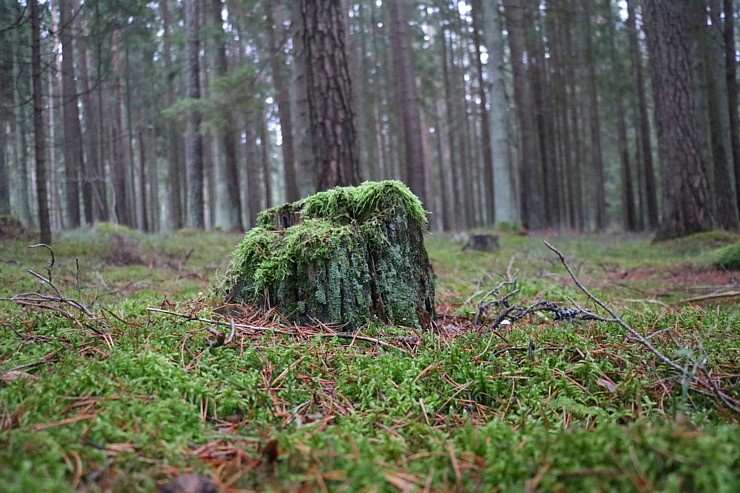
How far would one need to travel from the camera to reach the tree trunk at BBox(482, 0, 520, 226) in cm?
1468

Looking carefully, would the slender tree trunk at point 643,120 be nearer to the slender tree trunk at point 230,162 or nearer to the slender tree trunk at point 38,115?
the slender tree trunk at point 230,162

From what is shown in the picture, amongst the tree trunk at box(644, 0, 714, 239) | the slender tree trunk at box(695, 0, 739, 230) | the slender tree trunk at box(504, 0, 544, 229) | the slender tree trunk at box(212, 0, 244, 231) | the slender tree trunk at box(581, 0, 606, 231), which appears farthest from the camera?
the slender tree trunk at box(581, 0, 606, 231)

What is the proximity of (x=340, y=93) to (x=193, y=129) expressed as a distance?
35.6ft

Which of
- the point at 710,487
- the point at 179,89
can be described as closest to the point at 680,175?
the point at 710,487

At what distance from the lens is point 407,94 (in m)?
15.4

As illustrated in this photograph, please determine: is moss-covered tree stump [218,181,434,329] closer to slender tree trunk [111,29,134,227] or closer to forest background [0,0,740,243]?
forest background [0,0,740,243]

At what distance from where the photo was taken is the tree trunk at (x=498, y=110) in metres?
14.7

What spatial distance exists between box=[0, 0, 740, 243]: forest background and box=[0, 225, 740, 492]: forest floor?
15.1 feet

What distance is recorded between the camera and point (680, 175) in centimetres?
1034

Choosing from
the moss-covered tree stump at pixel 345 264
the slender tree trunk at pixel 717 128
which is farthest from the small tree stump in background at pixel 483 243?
the moss-covered tree stump at pixel 345 264

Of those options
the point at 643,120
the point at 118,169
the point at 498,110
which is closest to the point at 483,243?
the point at 498,110

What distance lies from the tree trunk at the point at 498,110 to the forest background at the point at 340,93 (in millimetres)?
42

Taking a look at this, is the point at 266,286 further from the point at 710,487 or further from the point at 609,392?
the point at 710,487

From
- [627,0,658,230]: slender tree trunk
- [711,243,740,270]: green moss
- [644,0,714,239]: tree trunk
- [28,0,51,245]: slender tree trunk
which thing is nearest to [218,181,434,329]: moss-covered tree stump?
[711,243,740,270]: green moss
